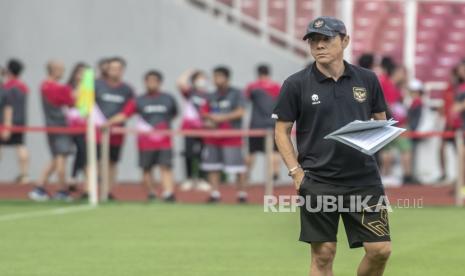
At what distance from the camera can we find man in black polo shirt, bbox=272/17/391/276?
8.40 meters

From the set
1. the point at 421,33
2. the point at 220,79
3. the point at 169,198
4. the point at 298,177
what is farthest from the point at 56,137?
the point at 298,177

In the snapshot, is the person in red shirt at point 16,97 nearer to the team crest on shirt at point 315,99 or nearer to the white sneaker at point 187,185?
the white sneaker at point 187,185

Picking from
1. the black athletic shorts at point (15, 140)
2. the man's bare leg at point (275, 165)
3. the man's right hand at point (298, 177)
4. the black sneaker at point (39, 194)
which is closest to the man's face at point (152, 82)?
the black sneaker at point (39, 194)

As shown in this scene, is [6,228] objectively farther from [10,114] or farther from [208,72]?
[208,72]

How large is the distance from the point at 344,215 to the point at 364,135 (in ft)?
1.93

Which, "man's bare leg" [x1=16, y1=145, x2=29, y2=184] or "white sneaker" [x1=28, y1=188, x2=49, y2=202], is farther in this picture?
"man's bare leg" [x1=16, y1=145, x2=29, y2=184]

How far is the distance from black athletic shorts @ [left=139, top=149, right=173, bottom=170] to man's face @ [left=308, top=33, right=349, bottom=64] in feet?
36.8

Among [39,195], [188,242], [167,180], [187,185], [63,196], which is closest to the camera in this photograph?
[188,242]

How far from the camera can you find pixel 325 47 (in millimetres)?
8375

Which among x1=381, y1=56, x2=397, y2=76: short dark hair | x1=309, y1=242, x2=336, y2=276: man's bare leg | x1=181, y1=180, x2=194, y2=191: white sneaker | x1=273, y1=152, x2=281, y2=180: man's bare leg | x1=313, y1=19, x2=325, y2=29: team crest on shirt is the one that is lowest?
x1=181, y1=180, x2=194, y2=191: white sneaker

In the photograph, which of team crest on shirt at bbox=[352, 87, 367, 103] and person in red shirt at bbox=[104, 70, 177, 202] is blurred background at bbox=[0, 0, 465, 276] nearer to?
person in red shirt at bbox=[104, 70, 177, 202]

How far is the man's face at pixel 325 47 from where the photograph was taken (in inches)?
329

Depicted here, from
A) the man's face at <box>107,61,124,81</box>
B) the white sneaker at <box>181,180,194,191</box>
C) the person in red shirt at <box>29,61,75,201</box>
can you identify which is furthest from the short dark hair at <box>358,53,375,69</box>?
the person in red shirt at <box>29,61,75,201</box>

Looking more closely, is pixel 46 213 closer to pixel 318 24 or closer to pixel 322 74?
pixel 322 74
